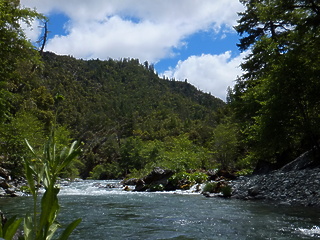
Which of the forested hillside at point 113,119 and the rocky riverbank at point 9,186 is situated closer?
the rocky riverbank at point 9,186

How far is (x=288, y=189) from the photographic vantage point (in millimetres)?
12078

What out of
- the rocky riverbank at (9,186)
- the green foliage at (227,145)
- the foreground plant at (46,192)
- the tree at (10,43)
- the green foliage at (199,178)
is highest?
the tree at (10,43)

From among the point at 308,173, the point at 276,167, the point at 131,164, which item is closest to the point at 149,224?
the point at 308,173

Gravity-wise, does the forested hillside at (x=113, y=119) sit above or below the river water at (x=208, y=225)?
above

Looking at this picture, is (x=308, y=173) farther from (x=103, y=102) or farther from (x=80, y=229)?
(x=103, y=102)

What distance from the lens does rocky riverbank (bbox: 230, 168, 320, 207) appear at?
34.5ft

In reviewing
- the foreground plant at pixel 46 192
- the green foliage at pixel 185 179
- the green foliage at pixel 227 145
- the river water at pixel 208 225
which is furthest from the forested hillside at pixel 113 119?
the green foliage at pixel 185 179

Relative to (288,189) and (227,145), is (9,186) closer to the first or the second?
(288,189)

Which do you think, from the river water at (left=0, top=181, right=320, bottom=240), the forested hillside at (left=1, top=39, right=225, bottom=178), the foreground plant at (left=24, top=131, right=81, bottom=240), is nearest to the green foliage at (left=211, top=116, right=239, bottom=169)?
the forested hillside at (left=1, top=39, right=225, bottom=178)

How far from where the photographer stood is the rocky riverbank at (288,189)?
1052cm

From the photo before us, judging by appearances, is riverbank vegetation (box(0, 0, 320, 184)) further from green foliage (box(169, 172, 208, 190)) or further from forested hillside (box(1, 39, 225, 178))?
green foliage (box(169, 172, 208, 190))

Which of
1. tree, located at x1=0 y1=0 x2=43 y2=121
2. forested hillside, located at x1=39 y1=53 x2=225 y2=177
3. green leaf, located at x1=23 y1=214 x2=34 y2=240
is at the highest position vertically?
forested hillside, located at x1=39 y1=53 x2=225 y2=177

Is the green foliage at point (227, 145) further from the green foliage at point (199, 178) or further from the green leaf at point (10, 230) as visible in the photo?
the green leaf at point (10, 230)

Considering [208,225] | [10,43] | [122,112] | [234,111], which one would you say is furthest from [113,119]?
[208,225]
